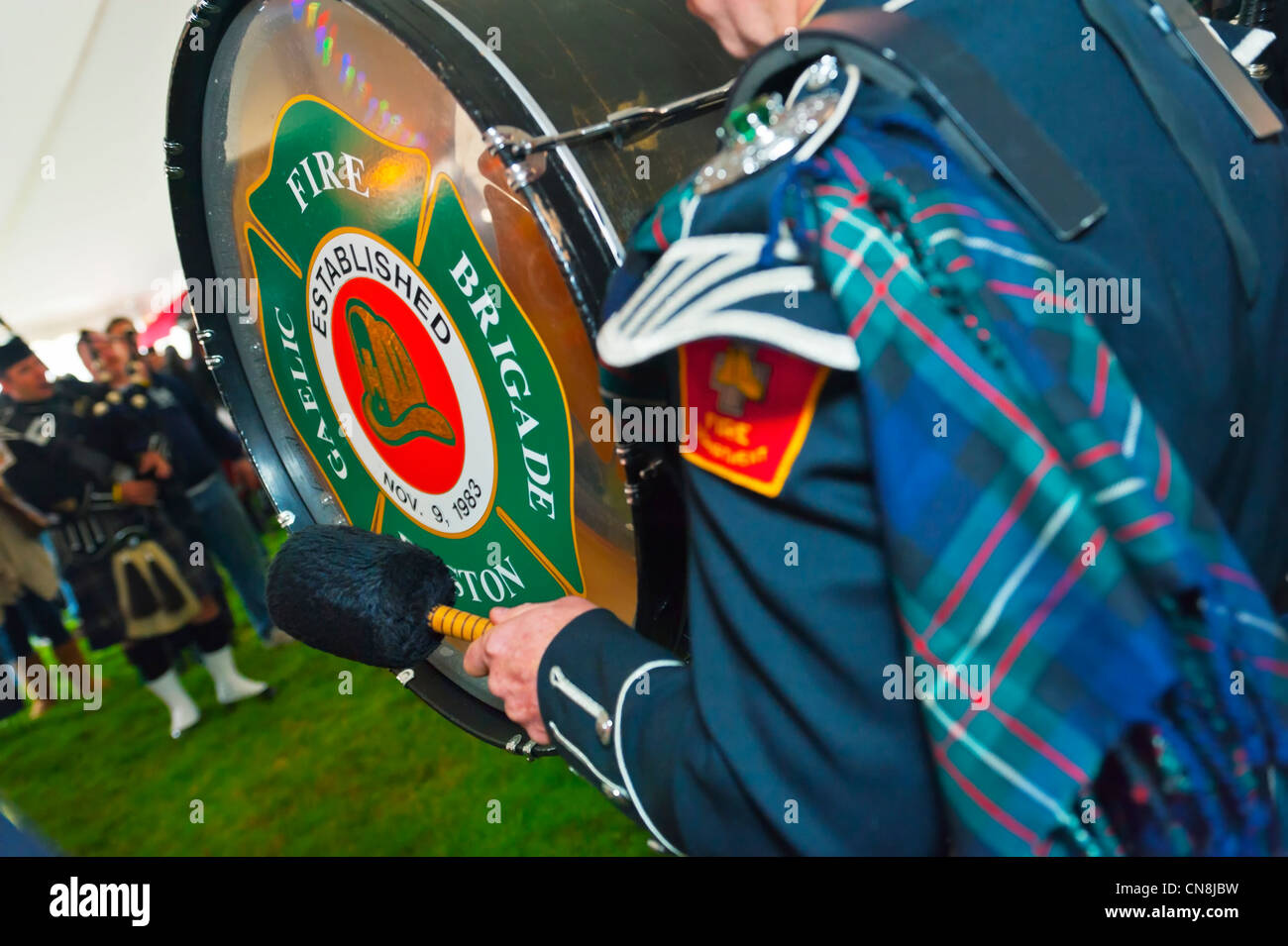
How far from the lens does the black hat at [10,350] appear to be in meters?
2.79

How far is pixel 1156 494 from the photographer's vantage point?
489 mm

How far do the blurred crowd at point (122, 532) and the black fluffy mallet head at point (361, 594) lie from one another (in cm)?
198

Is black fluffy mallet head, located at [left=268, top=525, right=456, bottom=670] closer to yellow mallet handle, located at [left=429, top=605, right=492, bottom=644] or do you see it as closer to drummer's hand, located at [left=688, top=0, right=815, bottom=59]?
yellow mallet handle, located at [left=429, top=605, right=492, bottom=644]

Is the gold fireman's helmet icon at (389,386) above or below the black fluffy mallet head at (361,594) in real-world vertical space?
above

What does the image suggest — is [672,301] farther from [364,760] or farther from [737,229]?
[364,760]

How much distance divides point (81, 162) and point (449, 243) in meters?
3.60

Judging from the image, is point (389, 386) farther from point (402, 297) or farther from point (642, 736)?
point (642, 736)

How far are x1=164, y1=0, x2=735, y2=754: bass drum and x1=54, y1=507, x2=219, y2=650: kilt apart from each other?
6.17ft

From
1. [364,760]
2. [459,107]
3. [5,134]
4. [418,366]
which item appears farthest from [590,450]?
[5,134]

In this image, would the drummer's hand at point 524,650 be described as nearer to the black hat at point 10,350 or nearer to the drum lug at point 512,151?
the drum lug at point 512,151

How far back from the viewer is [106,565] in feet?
9.48

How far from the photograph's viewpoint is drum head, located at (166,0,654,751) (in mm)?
908

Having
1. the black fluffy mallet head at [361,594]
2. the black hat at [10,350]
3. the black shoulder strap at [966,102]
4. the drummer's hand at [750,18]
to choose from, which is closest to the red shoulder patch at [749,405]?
the black shoulder strap at [966,102]

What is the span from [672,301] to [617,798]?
0.38 m
